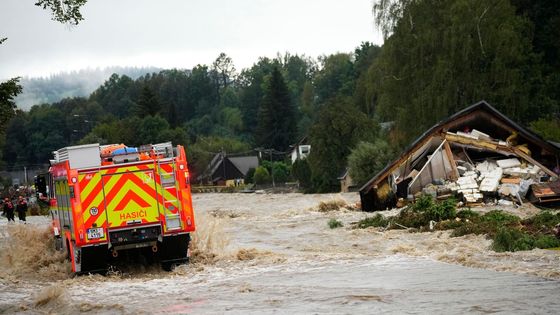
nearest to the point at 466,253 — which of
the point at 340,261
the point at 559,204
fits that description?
the point at 340,261

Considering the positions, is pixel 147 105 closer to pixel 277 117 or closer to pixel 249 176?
pixel 277 117

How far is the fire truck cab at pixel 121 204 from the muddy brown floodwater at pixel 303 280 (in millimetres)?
725

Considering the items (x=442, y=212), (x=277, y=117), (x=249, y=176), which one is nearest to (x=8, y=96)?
(x=442, y=212)

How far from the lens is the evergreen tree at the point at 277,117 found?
130 meters

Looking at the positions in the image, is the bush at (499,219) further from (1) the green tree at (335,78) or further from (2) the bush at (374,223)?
(1) the green tree at (335,78)

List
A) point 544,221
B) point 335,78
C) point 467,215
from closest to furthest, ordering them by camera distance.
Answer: point 544,221 → point 467,215 → point 335,78

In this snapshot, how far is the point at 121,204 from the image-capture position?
18391 millimetres

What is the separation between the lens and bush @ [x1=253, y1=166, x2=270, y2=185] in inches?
4363

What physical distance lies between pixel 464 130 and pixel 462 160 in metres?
1.62

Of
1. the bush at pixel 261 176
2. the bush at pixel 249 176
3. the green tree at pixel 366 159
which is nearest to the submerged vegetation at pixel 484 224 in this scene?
the green tree at pixel 366 159

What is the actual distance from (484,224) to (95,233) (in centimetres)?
1059

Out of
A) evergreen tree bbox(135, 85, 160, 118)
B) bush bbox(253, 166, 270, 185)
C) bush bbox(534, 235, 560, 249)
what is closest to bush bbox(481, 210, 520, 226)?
bush bbox(534, 235, 560, 249)

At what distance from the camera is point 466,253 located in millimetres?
19125

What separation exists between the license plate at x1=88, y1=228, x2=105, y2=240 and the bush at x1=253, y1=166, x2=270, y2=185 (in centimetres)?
9213
